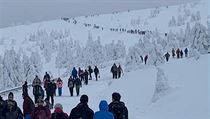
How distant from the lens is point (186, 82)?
23094 millimetres

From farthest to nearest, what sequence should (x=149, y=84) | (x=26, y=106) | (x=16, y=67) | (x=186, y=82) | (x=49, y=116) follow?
(x=16, y=67), (x=149, y=84), (x=186, y=82), (x=26, y=106), (x=49, y=116)

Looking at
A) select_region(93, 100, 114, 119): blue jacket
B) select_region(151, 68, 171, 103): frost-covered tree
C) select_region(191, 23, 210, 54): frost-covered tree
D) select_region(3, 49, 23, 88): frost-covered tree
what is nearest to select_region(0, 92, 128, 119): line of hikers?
select_region(93, 100, 114, 119): blue jacket

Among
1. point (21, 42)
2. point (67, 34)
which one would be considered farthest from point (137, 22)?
point (21, 42)

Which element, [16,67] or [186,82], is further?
[16,67]

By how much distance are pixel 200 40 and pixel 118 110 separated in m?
26.0

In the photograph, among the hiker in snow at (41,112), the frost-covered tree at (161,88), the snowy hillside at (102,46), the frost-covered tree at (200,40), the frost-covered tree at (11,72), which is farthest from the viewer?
the frost-covered tree at (11,72)

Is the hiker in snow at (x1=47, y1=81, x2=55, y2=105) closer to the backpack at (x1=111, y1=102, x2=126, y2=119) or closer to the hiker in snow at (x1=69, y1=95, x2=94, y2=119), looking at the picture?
the backpack at (x1=111, y1=102, x2=126, y2=119)

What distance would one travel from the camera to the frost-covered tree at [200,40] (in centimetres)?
3412

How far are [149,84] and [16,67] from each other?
35.4 m

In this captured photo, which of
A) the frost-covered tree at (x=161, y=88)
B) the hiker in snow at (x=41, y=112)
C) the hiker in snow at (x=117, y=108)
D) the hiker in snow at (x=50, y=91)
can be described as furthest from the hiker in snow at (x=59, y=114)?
the hiker in snow at (x=50, y=91)

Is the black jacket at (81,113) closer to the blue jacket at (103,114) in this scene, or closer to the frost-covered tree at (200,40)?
the blue jacket at (103,114)

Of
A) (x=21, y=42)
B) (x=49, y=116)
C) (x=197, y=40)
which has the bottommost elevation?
(x=49, y=116)

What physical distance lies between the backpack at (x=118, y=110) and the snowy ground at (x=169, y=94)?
7.00 m

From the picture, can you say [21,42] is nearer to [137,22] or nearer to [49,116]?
[137,22]
